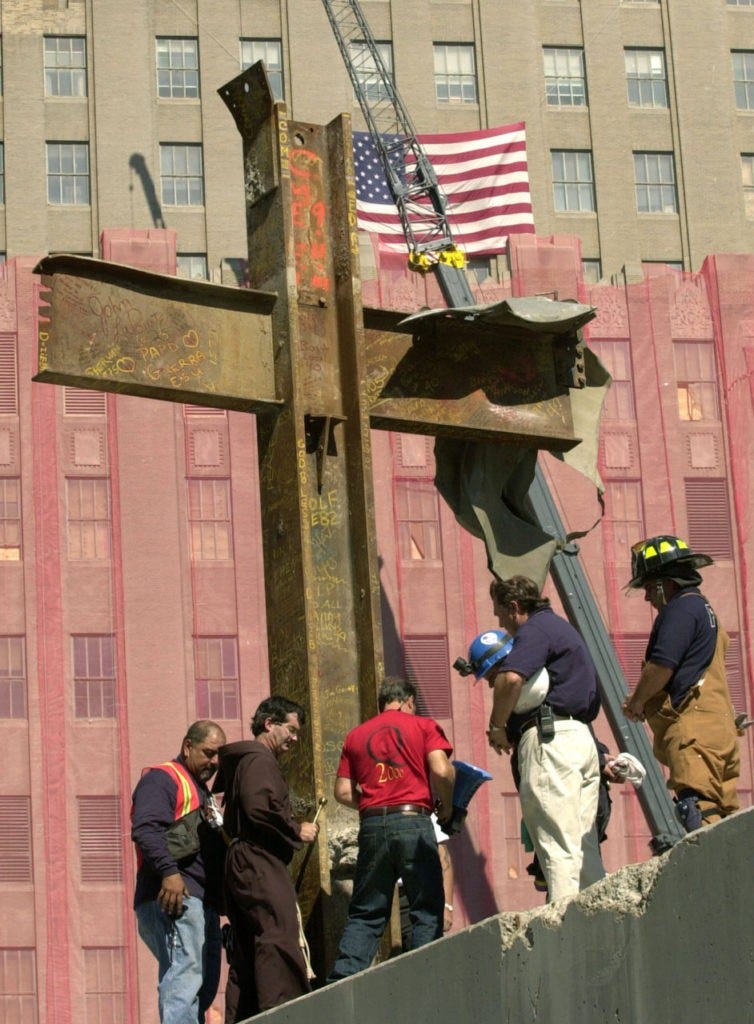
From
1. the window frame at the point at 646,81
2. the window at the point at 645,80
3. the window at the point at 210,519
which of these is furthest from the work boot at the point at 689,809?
the window at the point at 645,80

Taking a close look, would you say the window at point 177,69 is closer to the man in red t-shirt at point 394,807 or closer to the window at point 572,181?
the window at point 572,181

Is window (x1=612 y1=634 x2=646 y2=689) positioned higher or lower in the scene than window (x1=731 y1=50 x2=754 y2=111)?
lower

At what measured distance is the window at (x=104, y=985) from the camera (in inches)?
1422

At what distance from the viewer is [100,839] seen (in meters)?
36.9

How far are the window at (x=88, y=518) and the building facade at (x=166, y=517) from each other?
0.04m

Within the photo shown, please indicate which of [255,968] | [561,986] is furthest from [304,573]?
[561,986]

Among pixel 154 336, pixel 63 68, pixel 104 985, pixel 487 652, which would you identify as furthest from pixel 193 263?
pixel 487 652

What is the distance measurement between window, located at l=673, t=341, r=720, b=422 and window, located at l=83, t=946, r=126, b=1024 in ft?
49.5

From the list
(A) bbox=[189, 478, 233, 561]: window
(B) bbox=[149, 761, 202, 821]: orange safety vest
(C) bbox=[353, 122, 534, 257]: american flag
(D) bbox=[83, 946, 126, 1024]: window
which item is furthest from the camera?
(C) bbox=[353, 122, 534, 257]: american flag

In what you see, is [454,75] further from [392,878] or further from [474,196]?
[392,878]

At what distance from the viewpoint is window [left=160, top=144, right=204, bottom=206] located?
165 feet

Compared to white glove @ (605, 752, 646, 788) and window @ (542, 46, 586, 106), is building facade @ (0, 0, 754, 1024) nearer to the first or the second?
window @ (542, 46, 586, 106)

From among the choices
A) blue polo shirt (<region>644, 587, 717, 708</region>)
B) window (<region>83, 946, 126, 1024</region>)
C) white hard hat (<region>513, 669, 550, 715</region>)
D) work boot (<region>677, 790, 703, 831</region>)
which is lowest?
window (<region>83, 946, 126, 1024</region>)

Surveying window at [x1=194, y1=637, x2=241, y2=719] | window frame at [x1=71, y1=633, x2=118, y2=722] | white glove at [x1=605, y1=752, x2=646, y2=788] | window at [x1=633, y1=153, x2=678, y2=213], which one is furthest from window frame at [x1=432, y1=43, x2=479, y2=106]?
white glove at [x1=605, y1=752, x2=646, y2=788]
